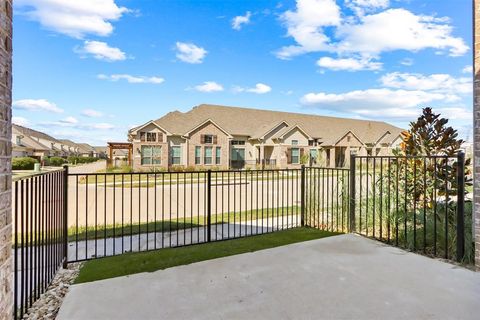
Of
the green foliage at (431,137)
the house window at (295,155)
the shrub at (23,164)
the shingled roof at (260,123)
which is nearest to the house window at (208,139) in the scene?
the shingled roof at (260,123)

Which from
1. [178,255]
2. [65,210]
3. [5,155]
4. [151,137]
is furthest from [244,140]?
[5,155]

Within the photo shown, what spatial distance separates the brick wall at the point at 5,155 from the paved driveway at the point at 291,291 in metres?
0.84

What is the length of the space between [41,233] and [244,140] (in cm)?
2308

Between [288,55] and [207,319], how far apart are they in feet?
48.5

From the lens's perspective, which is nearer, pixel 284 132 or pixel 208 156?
pixel 208 156

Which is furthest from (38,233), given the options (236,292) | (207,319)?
(236,292)

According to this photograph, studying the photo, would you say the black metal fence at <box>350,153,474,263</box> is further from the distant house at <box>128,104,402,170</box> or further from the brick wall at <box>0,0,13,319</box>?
the distant house at <box>128,104,402,170</box>

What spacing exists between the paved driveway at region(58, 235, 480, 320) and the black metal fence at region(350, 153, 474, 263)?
44cm

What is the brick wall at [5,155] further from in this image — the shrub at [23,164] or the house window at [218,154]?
the shrub at [23,164]

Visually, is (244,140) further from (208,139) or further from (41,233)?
(41,233)

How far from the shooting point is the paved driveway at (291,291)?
2148 millimetres

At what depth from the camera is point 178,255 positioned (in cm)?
354

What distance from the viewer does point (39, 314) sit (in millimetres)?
2264

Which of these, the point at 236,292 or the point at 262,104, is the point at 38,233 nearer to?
the point at 236,292
